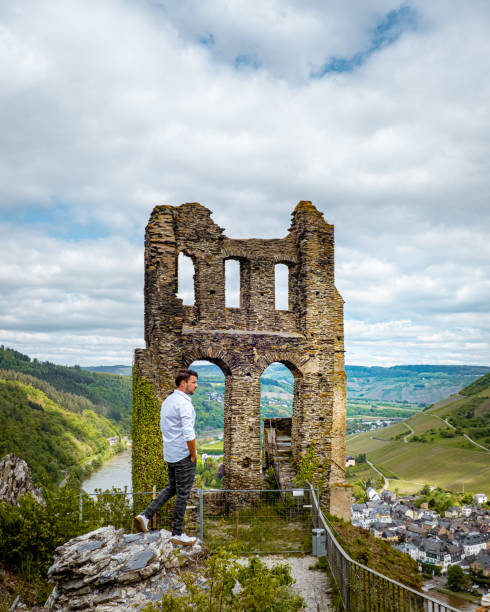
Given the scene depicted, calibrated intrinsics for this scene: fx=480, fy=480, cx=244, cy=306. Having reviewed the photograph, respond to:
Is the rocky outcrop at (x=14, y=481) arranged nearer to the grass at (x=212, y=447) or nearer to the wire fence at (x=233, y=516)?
the wire fence at (x=233, y=516)

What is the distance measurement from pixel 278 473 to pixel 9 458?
29.9ft

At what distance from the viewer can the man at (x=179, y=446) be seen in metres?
7.39

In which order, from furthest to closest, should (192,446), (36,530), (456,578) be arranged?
1. (456,578)
2. (36,530)
3. (192,446)

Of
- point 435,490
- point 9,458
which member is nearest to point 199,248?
point 9,458

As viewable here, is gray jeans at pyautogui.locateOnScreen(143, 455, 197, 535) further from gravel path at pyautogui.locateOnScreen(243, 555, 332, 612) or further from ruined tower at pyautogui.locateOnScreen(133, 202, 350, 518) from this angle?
ruined tower at pyautogui.locateOnScreen(133, 202, 350, 518)

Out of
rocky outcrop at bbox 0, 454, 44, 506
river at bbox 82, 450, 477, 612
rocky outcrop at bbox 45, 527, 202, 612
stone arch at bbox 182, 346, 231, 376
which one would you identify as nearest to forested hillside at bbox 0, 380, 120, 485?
river at bbox 82, 450, 477, 612

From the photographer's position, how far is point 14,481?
1085 cm

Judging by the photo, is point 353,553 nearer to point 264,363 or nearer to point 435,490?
point 264,363

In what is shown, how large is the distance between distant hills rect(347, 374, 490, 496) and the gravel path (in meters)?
95.4

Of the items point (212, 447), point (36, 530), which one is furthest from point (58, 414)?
point (36, 530)

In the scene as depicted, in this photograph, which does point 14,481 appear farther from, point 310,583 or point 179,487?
point 310,583

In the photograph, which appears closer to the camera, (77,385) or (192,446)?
(192,446)

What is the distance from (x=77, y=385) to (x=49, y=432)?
4188cm

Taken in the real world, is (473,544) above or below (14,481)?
below
